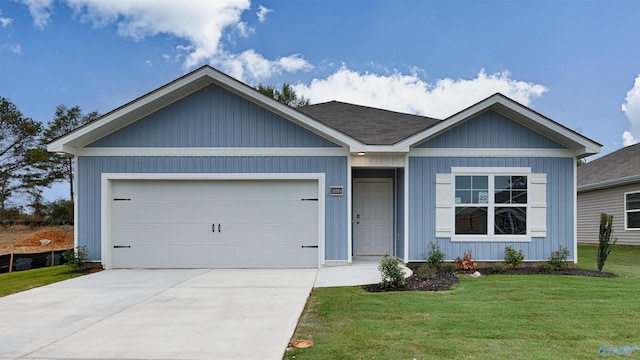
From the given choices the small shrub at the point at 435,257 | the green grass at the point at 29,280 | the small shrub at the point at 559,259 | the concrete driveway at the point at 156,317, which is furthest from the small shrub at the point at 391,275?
the green grass at the point at 29,280

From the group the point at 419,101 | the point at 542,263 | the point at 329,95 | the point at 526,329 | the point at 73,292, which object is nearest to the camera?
the point at 526,329

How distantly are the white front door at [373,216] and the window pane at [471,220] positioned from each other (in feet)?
5.70

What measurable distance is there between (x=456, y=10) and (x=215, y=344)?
12.7 meters

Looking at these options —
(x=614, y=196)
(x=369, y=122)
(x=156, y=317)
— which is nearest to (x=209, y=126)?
(x=369, y=122)

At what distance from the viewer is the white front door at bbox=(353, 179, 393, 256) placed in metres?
10.5

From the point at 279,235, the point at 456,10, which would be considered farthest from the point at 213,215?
the point at 456,10

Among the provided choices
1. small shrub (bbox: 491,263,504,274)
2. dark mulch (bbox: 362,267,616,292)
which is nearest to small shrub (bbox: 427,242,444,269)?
dark mulch (bbox: 362,267,616,292)

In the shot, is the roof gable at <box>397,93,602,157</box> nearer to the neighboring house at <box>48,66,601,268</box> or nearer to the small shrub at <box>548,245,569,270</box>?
the neighboring house at <box>48,66,601,268</box>

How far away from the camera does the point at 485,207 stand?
938 centimetres

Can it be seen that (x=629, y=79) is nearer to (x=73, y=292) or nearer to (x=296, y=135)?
(x=296, y=135)

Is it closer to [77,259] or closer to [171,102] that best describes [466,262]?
[171,102]

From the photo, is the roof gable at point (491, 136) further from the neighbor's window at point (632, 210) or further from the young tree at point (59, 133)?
the young tree at point (59, 133)

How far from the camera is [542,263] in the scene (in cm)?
932

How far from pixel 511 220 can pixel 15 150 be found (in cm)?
2339
